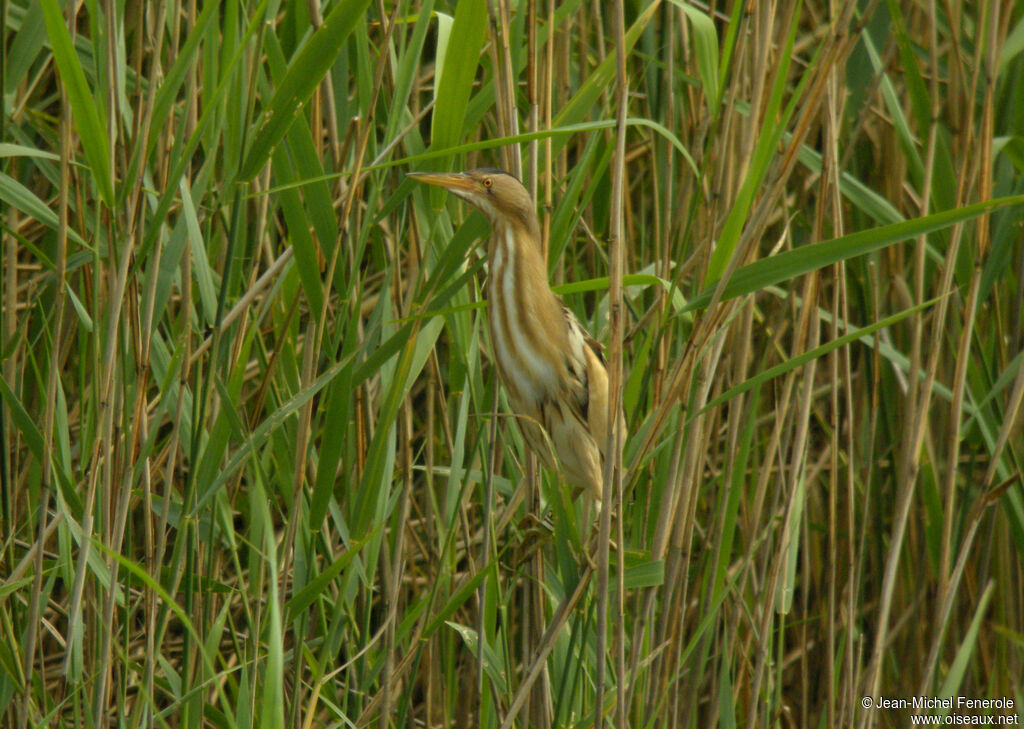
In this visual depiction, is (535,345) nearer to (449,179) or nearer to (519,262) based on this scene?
(519,262)

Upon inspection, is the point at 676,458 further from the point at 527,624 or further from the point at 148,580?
the point at 148,580

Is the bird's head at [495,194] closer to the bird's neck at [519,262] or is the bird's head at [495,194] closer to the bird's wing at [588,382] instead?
the bird's neck at [519,262]

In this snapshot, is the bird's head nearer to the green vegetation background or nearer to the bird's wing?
the green vegetation background

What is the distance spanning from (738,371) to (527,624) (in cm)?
43

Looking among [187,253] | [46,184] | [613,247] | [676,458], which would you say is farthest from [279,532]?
[613,247]

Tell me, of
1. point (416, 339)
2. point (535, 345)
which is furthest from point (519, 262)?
point (416, 339)

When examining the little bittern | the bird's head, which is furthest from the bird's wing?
the bird's head

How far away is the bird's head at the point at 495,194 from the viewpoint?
54.3 inches

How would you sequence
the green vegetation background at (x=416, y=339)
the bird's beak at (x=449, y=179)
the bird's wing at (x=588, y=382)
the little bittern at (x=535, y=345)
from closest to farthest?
the green vegetation background at (x=416, y=339), the bird's beak at (x=449, y=179), the little bittern at (x=535, y=345), the bird's wing at (x=588, y=382)

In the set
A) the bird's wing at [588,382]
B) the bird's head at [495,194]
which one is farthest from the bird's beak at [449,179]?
the bird's wing at [588,382]

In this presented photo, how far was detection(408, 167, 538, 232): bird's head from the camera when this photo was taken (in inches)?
54.3

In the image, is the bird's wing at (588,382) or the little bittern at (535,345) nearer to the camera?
the little bittern at (535,345)

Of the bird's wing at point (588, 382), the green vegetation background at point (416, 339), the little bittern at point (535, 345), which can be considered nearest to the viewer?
the green vegetation background at point (416, 339)

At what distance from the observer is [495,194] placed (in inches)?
56.0
